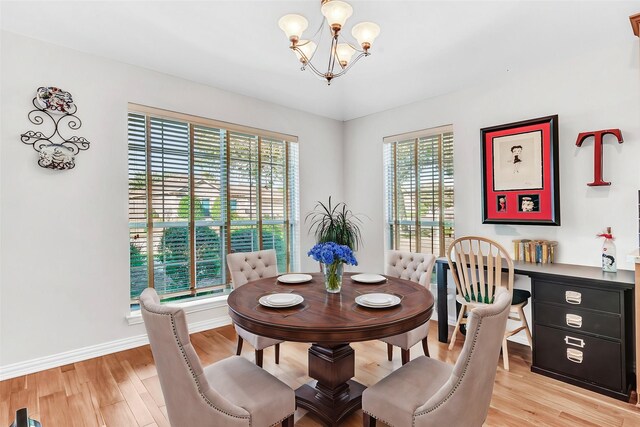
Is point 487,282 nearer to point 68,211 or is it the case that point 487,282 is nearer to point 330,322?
point 330,322

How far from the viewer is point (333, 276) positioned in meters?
2.02

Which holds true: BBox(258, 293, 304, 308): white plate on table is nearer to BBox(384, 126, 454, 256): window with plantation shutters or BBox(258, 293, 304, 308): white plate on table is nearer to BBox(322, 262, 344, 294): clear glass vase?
BBox(322, 262, 344, 294): clear glass vase

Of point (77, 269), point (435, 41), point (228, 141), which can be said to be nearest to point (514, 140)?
point (435, 41)

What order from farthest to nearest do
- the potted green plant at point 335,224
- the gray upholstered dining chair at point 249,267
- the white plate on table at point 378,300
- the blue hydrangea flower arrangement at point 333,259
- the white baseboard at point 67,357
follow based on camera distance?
the potted green plant at point 335,224, the gray upholstered dining chair at point 249,267, the white baseboard at point 67,357, the blue hydrangea flower arrangement at point 333,259, the white plate on table at point 378,300

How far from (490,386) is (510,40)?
2744 millimetres

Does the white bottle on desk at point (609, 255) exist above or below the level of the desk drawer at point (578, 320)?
above

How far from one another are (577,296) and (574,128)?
4.68 ft

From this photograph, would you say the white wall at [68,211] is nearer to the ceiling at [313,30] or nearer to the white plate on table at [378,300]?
the ceiling at [313,30]

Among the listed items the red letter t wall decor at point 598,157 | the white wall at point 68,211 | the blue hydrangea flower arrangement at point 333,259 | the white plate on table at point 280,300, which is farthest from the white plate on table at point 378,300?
the white wall at point 68,211

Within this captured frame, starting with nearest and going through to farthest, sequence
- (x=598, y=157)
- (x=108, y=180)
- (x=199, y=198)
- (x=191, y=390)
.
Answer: (x=191, y=390), (x=598, y=157), (x=108, y=180), (x=199, y=198)

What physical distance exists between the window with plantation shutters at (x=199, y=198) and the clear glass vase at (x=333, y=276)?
6.38 feet

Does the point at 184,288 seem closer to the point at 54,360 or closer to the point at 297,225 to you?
the point at 54,360

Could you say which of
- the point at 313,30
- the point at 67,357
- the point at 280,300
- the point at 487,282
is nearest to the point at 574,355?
the point at 487,282

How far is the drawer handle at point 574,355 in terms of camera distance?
2348 mm
